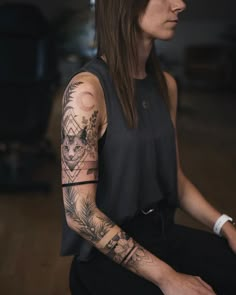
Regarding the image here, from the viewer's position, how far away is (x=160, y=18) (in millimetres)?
1013

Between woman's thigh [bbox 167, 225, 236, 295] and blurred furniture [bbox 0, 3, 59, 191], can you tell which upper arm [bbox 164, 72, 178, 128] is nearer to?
woman's thigh [bbox 167, 225, 236, 295]

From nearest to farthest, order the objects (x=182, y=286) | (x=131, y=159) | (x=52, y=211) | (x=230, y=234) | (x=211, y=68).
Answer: (x=182, y=286), (x=131, y=159), (x=230, y=234), (x=52, y=211), (x=211, y=68)

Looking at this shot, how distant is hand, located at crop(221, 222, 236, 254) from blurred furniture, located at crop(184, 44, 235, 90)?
5529 mm

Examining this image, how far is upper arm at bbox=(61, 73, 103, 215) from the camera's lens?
3.00 ft

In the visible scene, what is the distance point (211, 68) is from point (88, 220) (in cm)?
586

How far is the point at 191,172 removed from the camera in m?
3.11

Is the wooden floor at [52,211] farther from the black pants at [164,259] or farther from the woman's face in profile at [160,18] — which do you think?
the woman's face in profile at [160,18]

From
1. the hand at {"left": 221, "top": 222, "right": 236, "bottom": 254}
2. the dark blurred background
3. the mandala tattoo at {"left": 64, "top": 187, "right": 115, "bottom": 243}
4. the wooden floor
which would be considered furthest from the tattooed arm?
the wooden floor

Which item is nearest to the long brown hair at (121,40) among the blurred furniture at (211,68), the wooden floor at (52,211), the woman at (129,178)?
the woman at (129,178)

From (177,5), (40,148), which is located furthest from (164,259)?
(40,148)

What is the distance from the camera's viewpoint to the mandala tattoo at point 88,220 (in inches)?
35.6

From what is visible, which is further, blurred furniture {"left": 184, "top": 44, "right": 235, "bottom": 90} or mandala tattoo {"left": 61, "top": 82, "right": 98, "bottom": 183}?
blurred furniture {"left": 184, "top": 44, "right": 235, "bottom": 90}

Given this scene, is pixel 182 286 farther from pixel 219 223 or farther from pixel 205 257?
pixel 219 223

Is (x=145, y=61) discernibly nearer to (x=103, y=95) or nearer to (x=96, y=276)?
(x=103, y=95)
